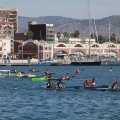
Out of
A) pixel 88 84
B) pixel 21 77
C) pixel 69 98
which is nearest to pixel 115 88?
pixel 88 84

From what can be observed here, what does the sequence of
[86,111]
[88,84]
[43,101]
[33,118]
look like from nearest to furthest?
[33,118] < [86,111] < [43,101] < [88,84]

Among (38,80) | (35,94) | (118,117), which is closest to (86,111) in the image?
(118,117)

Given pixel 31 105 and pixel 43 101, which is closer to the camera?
pixel 31 105

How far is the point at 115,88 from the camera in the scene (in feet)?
270

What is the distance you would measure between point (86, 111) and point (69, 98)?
13.1 m

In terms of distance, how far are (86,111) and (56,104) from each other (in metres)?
7.06

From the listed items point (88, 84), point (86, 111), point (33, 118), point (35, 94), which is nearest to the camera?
point (33, 118)

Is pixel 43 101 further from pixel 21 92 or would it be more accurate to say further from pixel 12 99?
pixel 21 92

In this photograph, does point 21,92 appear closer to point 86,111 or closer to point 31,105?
point 31,105

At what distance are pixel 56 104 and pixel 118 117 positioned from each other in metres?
11.3

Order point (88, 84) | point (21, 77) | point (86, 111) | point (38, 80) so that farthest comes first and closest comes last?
1. point (21, 77)
2. point (38, 80)
3. point (88, 84)
4. point (86, 111)

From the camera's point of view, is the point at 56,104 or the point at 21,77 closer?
the point at 56,104

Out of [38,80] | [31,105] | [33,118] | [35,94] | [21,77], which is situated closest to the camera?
[33,118]

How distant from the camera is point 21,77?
4818 inches
